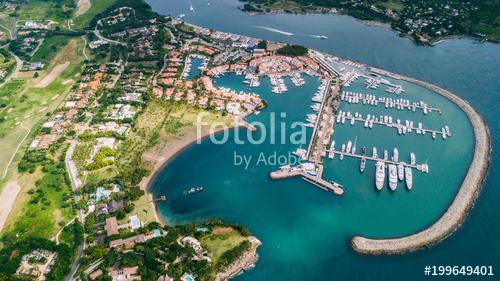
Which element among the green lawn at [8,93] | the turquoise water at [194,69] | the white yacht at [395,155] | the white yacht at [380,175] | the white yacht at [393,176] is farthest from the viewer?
the turquoise water at [194,69]

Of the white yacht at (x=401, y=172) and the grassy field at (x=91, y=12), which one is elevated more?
the grassy field at (x=91, y=12)

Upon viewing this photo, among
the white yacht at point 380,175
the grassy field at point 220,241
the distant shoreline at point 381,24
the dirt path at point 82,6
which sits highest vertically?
the distant shoreline at point 381,24

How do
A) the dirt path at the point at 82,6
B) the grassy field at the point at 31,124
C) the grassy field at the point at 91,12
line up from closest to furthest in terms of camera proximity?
1. the grassy field at the point at 31,124
2. the grassy field at the point at 91,12
3. the dirt path at the point at 82,6

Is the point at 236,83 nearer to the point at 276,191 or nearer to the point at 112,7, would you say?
the point at 276,191

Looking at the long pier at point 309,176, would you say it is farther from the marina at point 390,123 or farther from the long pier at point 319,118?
the marina at point 390,123

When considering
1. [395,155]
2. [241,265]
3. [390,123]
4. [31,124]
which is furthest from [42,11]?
[395,155]

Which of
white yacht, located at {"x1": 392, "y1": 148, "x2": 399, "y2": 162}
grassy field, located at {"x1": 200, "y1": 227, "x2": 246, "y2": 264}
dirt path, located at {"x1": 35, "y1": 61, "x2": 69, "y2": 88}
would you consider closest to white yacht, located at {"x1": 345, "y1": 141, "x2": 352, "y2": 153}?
white yacht, located at {"x1": 392, "y1": 148, "x2": 399, "y2": 162}

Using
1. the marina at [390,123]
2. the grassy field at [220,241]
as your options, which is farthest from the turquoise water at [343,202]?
the grassy field at [220,241]

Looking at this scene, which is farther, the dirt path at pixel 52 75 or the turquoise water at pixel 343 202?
the dirt path at pixel 52 75

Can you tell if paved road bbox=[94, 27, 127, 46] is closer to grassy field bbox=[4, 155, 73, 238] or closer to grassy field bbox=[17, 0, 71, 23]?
grassy field bbox=[17, 0, 71, 23]
